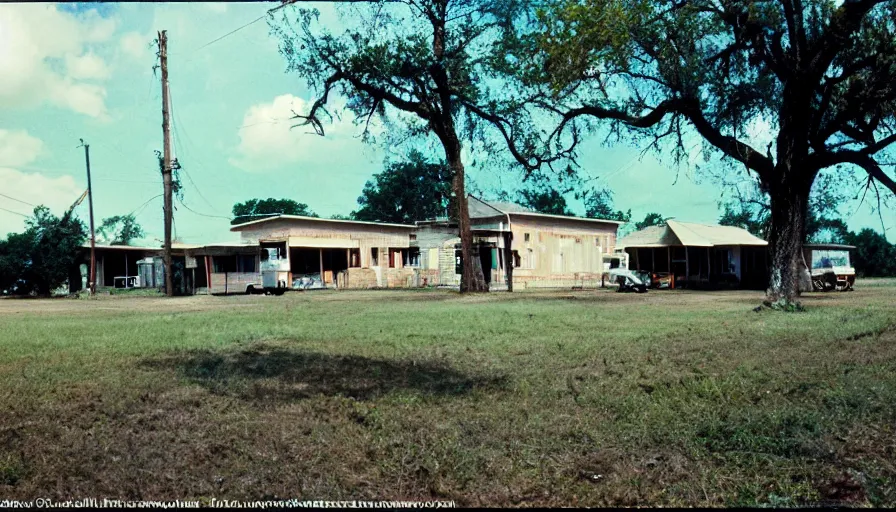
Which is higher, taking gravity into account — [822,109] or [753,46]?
[753,46]

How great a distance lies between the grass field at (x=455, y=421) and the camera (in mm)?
4672

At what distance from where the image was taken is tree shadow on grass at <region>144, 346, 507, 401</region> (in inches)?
281

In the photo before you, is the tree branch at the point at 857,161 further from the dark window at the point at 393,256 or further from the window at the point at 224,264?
the dark window at the point at 393,256

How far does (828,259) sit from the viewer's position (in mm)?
36188

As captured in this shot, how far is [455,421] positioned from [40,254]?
37377 millimetres

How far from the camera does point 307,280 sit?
1446 inches

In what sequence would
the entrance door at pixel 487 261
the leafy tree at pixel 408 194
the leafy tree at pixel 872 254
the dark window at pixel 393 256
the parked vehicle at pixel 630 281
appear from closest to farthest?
1. the parked vehicle at pixel 630 281
2. the entrance door at pixel 487 261
3. the dark window at pixel 393 256
4. the leafy tree at pixel 408 194
5. the leafy tree at pixel 872 254

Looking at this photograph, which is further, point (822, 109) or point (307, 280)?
point (307, 280)

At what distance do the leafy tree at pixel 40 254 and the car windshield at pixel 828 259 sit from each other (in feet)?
124

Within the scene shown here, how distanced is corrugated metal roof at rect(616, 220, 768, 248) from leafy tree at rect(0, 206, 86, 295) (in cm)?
2900

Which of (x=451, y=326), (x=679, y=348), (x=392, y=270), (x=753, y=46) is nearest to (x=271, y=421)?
(x=679, y=348)

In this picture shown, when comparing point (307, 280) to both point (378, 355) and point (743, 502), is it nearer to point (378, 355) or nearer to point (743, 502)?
point (378, 355)

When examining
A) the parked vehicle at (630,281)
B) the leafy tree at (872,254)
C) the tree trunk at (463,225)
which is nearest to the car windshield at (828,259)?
the parked vehicle at (630,281)

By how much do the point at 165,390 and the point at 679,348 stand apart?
22.5 feet
